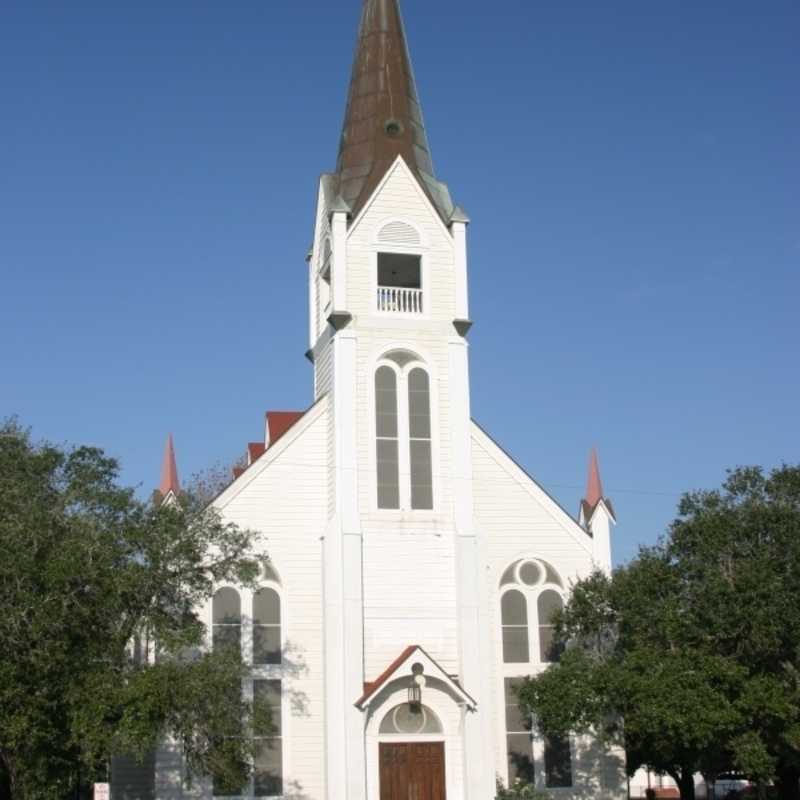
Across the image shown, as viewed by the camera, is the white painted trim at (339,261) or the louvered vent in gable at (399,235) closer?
the white painted trim at (339,261)

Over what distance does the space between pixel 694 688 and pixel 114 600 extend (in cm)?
1373

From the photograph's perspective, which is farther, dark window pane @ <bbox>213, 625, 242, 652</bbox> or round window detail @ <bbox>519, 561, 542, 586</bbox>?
round window detail @ <bbox>519, 561, 542, 586</bbox>

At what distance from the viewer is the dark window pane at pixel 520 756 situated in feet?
119

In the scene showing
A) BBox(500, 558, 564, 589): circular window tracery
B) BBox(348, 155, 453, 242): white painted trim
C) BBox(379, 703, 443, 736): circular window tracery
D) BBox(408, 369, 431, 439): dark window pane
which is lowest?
BBox(379, 703, 443, 736): circular window tracery

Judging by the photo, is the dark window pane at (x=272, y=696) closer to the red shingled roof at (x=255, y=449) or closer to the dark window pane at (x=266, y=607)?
the dark window pane at (x=266, y=607)

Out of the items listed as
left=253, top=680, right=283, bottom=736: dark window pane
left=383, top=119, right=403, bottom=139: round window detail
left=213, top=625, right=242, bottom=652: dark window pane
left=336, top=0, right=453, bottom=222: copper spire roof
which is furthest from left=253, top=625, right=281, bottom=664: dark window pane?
left=383, top=119, right=403, bottom=139: round window detail

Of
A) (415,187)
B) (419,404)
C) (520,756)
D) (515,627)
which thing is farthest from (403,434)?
(520,756)

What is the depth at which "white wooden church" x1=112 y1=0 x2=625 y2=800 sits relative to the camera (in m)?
34.4

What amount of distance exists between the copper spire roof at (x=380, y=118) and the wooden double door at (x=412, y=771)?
15.6 metres

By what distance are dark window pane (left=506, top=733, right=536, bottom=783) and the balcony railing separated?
12.6 m

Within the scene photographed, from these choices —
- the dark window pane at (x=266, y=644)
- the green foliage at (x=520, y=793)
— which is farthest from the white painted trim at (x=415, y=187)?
the green foliage at (x=520, y=793)

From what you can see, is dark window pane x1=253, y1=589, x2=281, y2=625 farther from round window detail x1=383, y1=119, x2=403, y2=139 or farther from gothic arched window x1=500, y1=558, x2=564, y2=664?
round window detail x1=383, y1=119, x2=403, y2=139

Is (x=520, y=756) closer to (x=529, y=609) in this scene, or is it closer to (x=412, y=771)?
(x=412, y=771)

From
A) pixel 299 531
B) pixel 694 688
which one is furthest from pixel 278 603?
pixel 694 688
